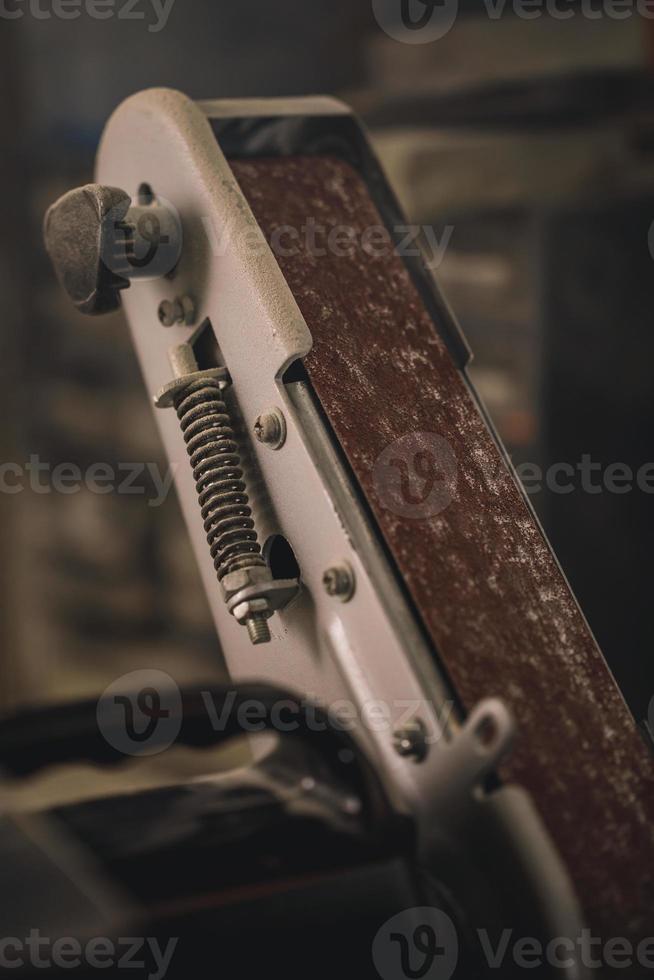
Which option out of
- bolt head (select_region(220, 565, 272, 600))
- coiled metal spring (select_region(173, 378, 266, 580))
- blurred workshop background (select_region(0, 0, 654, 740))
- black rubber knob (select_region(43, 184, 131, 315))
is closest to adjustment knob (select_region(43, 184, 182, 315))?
black rubber knob (select_region(43, 184, 131, 315))

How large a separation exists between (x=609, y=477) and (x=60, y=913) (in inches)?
60.9

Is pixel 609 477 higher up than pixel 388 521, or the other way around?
pixel 609 477

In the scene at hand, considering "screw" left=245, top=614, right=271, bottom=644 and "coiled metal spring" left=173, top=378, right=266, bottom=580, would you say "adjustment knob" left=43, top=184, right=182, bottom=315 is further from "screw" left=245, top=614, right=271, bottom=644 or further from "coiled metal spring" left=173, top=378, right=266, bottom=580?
"screw" left=245, top=614, right=271, bottom=644

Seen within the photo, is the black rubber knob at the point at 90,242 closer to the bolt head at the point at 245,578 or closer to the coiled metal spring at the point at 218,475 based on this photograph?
the coiled metal spring at the point at 218,475

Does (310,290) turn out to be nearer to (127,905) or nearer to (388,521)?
(388,521)

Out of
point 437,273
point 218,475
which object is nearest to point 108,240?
point 218,475

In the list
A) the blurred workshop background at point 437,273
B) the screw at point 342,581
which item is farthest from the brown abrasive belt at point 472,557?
the blurred workshop background at point 437,273

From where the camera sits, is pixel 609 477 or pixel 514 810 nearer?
pixel 514 810

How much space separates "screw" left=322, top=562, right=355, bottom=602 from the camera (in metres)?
0.64

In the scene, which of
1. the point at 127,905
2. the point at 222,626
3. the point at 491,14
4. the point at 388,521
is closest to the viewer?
the point at 127,905

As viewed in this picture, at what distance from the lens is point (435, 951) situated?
617 mm

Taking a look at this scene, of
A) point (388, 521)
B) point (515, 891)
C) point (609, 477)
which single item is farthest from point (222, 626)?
point (609, 477)

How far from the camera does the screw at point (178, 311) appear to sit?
767 millimetres

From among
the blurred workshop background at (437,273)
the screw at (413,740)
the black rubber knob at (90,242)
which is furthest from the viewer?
the blurred workshop background at (437,273)
